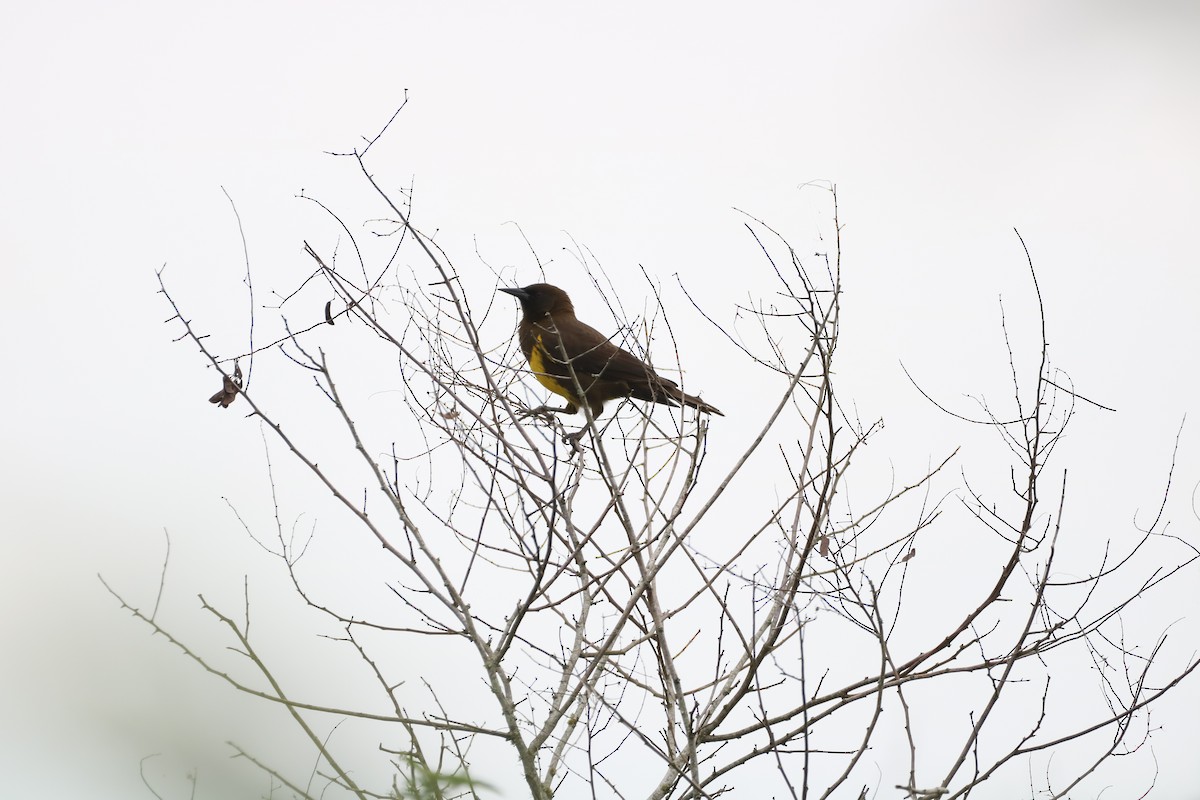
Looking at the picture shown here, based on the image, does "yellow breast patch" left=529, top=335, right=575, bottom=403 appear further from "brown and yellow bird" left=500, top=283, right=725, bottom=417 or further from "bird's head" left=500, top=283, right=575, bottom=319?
"bird's head" left=500, top=283, right=575, bottom=319

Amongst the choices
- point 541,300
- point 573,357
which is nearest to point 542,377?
point 573,357

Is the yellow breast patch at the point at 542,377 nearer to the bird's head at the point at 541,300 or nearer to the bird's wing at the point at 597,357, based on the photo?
the bird's wing at the point at 597,357

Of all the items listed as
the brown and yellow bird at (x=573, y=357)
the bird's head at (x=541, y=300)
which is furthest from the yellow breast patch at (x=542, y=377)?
the bird's head at (x=541, y=300)

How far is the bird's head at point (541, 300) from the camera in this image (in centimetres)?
403

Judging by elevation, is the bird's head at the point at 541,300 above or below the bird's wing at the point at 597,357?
above

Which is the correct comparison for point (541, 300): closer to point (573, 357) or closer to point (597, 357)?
point (597, 357)

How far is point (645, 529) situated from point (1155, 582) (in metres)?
1.22

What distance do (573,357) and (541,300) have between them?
1.69ft

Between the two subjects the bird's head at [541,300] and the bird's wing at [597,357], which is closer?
the bird's wing at [597,357]

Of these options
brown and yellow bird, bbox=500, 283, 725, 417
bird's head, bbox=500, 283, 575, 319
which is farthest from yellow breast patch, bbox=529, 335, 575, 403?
→ bird's head, bbox=500, 283, 575, 319

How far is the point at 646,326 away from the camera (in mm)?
2797

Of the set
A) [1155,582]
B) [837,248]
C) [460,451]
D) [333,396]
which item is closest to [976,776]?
[1155,582]

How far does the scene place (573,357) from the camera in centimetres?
360

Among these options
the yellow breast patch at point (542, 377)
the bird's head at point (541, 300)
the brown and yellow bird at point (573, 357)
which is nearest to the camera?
the brown and yellow bird at point (573, 357)
